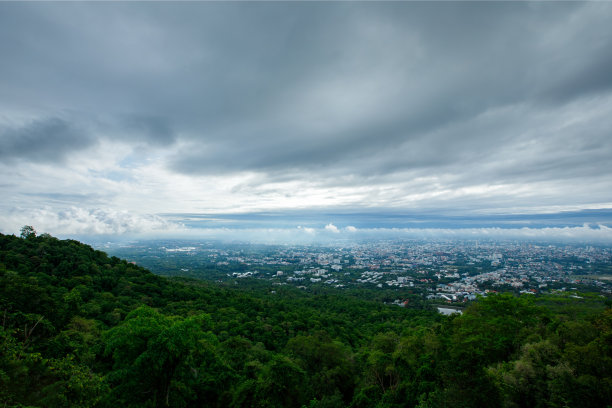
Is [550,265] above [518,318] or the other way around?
the other way around

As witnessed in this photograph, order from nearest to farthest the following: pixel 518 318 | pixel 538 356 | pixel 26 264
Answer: pixel 538 356
pixel 518 318
pixel 26 264

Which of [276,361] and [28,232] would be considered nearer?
[276,361]

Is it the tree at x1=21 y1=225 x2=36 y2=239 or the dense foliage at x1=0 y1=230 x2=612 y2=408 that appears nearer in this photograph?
the dense foliage at x1=0 y1=230 x2=612 y2=408

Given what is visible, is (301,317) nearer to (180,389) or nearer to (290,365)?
(290,365)

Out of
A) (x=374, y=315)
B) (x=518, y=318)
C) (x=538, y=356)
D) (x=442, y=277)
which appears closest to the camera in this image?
(x=538, y=356)

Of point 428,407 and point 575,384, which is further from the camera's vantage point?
point 428,407

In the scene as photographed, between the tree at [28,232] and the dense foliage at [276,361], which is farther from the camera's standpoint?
the tree at [28,232]

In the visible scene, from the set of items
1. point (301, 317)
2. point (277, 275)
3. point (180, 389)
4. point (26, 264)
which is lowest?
point (277, 275)

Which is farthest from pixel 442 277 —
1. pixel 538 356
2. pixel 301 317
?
pixel 538 356
